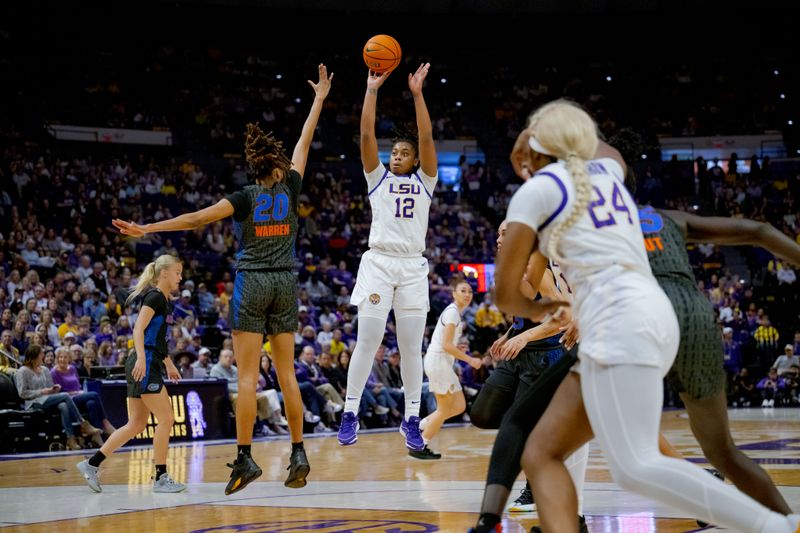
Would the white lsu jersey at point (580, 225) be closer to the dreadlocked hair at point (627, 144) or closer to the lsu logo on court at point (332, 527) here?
the dreadlocked hair at point (627, 144)

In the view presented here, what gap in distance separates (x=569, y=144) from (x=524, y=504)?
10.6ft

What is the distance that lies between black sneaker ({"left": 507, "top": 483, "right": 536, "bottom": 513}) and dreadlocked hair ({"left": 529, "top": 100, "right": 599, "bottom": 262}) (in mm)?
2943

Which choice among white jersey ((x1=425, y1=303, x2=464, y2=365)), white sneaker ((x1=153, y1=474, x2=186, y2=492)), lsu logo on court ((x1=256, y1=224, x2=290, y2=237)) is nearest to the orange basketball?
lsu logo on court ((x1=256, y1=224, x2=290, y2=237))

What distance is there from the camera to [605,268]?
3352 mm

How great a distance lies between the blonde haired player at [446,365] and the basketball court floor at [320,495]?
413 millimetres

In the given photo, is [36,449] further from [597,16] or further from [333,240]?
[597,16]

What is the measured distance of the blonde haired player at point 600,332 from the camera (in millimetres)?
3223

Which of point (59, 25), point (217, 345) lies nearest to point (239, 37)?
point (59, 25)

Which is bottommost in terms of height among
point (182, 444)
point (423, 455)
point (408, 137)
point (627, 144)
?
point (182, 444)

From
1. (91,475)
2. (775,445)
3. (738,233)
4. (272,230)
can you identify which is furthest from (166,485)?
(775,445)

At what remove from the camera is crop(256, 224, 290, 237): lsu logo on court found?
664 cm

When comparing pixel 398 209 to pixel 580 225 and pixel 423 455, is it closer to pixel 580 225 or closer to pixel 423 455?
pixel 423 455

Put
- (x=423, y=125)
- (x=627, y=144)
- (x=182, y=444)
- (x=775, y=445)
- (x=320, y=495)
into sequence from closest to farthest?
(x=627, y=144)
(x=320, y=495)
(x=423, y=125)
(x=775, y=445)
(x=182, y=444)

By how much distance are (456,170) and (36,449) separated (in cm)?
1997
